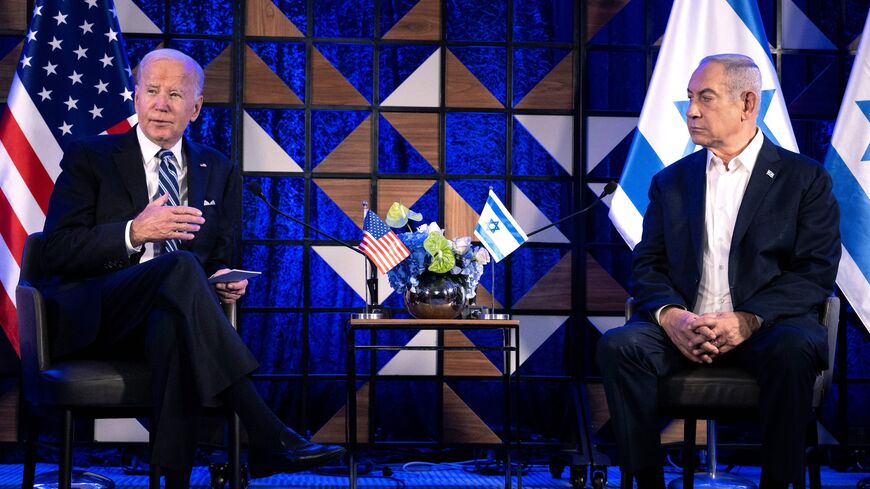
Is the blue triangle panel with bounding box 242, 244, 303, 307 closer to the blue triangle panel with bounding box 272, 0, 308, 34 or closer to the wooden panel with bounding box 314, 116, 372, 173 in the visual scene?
the wooden panel with bounding box 314, 116, 372, 173

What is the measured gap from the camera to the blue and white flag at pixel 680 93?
419 centimetres

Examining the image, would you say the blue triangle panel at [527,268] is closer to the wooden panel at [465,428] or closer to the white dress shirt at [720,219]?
the wooden panel at [465,428]

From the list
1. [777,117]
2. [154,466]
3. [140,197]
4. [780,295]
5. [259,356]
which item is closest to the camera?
[154,466]

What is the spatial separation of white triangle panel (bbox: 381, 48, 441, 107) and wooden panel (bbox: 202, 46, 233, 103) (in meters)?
0.78

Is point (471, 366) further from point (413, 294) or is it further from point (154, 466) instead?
point (154, 466)

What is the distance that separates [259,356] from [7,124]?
1537 millimetres

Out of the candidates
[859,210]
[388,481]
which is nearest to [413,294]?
[388,481]

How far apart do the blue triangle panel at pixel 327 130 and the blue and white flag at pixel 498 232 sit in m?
1.01

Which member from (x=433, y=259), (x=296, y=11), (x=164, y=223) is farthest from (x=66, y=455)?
(x=296, y=11)

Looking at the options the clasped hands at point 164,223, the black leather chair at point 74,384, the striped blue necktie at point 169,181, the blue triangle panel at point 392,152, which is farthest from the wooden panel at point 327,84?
the black leather chair at point 74,384

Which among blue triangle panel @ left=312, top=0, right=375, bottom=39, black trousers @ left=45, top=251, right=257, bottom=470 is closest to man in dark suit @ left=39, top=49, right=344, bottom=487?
black trousers @ left=45, top=251, right=257, bottom=470

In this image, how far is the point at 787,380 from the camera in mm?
2758

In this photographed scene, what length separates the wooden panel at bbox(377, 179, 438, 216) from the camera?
471 centimetres

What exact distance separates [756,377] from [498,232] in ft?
4.71
